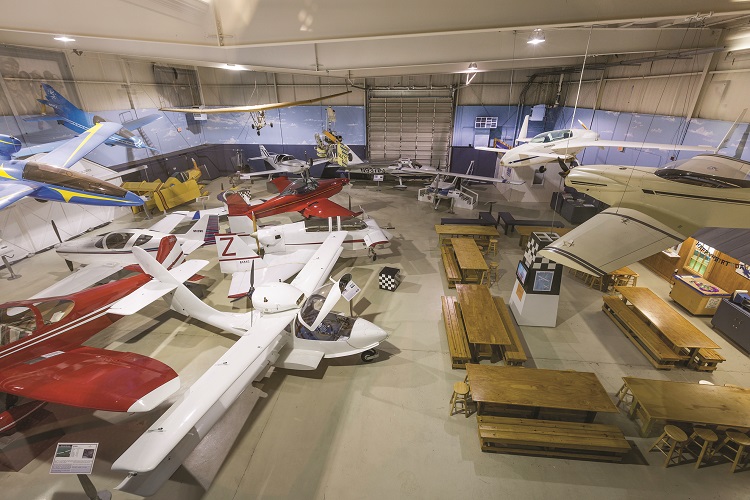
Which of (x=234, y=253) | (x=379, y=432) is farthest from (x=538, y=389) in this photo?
(x=234, y=253)

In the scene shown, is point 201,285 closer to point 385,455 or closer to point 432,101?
point 385,455

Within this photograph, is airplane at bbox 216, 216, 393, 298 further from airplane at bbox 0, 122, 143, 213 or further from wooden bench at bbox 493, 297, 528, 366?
wooden bench at bbox 493, 297, 528, 366

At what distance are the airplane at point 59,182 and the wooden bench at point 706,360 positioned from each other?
14.0 metres

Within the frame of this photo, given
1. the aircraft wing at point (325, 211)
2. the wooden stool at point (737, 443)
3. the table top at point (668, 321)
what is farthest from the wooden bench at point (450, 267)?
the wooden stool at point (737, 443)

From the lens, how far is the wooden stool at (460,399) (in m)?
5.82

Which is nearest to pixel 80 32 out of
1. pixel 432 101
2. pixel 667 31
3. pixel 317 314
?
pixel 317 314

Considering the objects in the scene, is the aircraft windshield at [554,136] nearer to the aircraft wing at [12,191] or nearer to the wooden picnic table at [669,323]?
the wooden picnic table at [669,323]

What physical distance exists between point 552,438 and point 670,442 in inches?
81.2

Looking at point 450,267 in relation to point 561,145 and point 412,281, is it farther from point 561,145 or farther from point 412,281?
point 561,145

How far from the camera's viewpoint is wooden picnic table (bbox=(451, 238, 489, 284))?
9445 millimetres

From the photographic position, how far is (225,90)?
74.1 feet

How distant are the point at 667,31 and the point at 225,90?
78.5 ft

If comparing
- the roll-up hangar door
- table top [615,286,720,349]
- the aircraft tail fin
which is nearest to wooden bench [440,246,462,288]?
table top [615,286,720,349]

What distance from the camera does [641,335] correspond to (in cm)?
738
